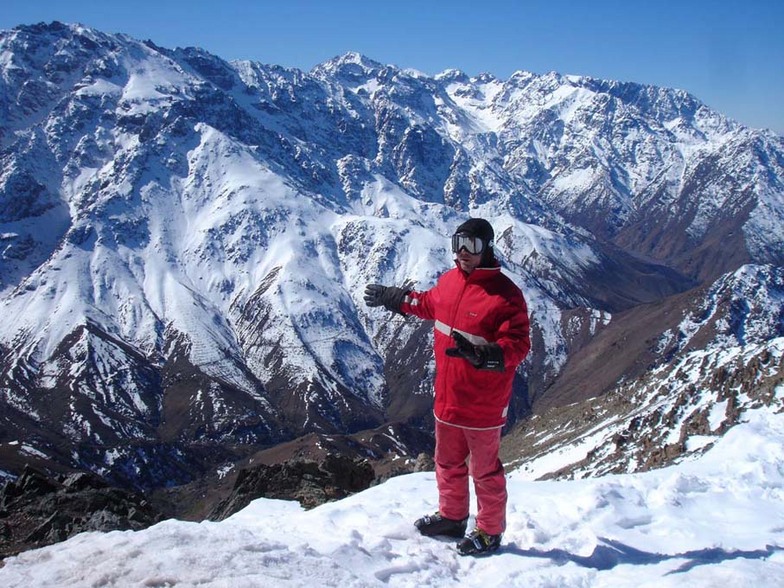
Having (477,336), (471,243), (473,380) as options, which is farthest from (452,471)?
(471,243)

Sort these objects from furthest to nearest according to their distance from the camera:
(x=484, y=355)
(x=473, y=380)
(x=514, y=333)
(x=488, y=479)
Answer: (x=488, y=479) → (x=473, y=380) → (x=514, y=333) → (x=484, y=355)

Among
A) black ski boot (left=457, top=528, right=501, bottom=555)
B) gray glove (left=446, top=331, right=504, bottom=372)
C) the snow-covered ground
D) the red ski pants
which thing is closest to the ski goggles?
gray glove (left=446, top=331, right=504, bottom=372)

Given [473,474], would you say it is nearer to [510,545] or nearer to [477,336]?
[510,545]

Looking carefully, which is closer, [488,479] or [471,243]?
[471,243]

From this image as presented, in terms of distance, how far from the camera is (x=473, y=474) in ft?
37.2

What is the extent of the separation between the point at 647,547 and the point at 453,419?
3911 millimetres

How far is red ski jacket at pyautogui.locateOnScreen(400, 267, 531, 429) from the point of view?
33.9 ft

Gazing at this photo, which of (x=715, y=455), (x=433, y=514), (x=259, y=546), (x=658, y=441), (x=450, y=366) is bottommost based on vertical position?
(x=658, y=441)

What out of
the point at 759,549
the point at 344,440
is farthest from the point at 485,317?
the point at 344,440

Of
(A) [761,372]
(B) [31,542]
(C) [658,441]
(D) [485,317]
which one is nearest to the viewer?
(D) [485,317]

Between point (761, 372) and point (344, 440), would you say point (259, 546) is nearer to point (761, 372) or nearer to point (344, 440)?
point (761, 372)

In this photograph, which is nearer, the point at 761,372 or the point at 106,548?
the point at 106,548

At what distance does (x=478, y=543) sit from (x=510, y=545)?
2.55 ft

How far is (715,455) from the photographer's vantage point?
656 inches
